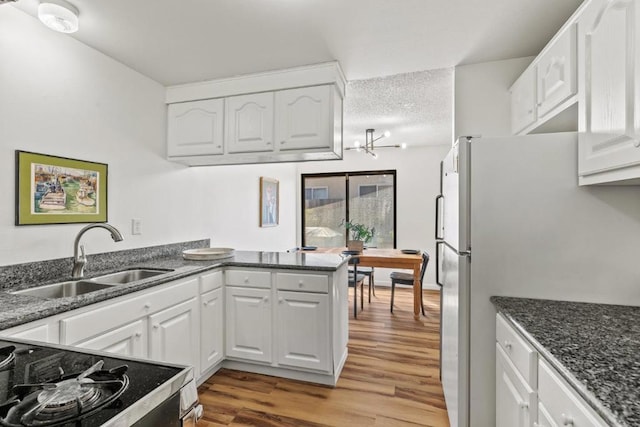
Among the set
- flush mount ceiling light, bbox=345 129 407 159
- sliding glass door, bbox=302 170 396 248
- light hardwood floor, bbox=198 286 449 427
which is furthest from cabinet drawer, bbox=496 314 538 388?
sliding glass door, bbox=302 170 396 248

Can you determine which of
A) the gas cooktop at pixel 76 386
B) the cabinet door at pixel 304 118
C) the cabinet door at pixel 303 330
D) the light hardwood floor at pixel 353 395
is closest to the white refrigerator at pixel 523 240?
the light hardwood floor at pixel 353 395

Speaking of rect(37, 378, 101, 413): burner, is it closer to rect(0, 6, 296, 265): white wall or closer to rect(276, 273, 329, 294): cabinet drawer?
rect(0, 6, 296, 265): white wall

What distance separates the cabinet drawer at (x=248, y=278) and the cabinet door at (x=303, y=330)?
16 cm

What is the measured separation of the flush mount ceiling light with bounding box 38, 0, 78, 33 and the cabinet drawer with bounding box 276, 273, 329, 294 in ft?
6.47

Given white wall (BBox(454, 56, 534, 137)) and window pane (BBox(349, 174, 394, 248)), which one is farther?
window pane (BBox(349, 174, 394, 248))

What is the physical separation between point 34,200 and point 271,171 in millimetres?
3169

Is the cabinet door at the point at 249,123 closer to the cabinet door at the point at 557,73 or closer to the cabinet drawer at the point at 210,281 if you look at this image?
the cabinet drawer at the point at 210,281

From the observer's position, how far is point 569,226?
1438 mm

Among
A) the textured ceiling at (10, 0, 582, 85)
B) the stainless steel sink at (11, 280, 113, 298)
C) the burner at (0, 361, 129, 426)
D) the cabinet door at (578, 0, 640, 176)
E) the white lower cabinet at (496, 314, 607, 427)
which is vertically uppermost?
Answer: the textured ceiling at (10, 0, 582, 85)

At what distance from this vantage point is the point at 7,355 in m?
0.80

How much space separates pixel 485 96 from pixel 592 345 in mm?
1889

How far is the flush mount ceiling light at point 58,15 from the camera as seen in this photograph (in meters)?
1.64

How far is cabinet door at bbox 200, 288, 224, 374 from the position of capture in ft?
7.36

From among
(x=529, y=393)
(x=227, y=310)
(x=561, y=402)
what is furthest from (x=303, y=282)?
(x=561, y=402)
